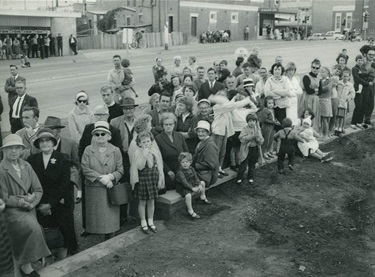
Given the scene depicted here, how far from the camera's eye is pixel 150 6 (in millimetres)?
51188

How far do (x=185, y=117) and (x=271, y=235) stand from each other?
2.49 m

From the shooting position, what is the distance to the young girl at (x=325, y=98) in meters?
10.9

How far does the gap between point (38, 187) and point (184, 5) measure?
164 ft

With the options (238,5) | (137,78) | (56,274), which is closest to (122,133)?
(56,274)

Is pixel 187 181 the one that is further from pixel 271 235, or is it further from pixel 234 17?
pixel 234 17

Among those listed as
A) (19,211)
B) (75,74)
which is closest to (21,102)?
(19,211)

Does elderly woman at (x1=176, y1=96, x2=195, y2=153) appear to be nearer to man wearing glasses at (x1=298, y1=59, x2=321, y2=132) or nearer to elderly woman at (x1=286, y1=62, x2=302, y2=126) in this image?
elderly woman at (x1=286, y1=62, x2=302, y2=126)

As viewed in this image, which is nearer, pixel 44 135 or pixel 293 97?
pixel 44 135

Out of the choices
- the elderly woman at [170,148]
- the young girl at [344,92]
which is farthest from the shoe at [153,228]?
the young girl at [344,92]

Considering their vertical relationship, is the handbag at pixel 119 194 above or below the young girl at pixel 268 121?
below

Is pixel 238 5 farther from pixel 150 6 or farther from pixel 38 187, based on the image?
pixel 38 187

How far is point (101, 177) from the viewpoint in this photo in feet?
20.0

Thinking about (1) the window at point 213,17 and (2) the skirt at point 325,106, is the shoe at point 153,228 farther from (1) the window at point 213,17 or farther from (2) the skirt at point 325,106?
(1) the window at point 213,17

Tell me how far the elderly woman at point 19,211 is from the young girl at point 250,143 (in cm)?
405
